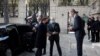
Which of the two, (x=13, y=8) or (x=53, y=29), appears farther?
(x=13, y=8)

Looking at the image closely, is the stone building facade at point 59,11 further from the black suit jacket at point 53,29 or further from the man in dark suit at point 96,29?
the black suit jacket at point 53,29

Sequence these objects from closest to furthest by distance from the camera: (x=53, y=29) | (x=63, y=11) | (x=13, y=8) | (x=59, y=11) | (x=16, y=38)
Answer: (x=16, y=38)
(x=53, y=29)
(x=63, y=11)
(x=59, y=11)
(x=13, y=8)

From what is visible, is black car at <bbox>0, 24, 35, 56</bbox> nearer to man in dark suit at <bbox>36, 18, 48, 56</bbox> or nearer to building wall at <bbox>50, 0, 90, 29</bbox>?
man in dark suit at <bbox>36, 18, 48, 56</bbox>

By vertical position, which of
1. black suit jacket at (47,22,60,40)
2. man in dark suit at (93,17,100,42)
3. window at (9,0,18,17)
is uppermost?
window at (9,0,18,17)

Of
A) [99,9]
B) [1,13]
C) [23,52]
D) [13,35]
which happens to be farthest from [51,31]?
[1,13]

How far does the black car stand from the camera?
39.5 ft

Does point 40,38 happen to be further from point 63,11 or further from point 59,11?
point 59,11

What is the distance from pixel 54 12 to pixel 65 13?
112 centimetres

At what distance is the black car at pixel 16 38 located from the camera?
1205 centimetres

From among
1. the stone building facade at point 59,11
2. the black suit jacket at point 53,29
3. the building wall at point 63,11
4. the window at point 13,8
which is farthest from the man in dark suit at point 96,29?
the window at point 13,8

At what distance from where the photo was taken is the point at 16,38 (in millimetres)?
13305

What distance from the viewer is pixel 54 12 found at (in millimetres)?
32469

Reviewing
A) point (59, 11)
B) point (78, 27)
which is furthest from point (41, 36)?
point (59, 11)

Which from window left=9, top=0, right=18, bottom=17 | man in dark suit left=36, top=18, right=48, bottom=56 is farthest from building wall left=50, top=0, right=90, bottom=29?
man in dark suit left=36, top=18, right=48, bottom=56
